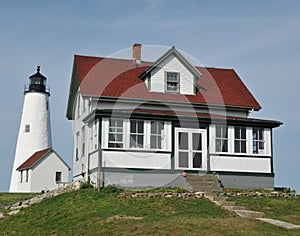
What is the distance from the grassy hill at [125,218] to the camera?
16.4 meters

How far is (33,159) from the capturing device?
152 ft

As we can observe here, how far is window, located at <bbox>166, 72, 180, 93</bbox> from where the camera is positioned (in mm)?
29837

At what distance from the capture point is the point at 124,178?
25.0 metres

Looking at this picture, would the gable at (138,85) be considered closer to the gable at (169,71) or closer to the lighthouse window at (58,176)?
the gable at (169,71)

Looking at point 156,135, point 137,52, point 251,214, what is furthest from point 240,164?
point 137,52

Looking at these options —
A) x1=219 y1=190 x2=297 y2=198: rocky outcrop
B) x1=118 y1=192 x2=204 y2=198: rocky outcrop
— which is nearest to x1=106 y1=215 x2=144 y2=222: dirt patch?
x1=118 y1=192 x2=204 y2=198: rocky outcrop

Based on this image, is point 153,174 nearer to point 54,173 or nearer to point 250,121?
point 250,121

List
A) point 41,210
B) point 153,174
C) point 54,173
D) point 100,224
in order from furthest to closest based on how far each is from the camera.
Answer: point 54,173 → point 153,174 → point 41,210 → point 100,224

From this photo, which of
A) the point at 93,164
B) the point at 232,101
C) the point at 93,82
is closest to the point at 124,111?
the point at 93,164

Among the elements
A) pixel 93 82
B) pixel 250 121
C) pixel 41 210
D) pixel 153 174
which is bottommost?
pixel 41 210

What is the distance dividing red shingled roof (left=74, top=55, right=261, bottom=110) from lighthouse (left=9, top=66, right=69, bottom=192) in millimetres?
16369

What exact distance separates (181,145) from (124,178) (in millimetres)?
3371

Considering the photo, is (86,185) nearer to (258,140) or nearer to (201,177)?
(201,177)

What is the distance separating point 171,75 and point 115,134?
612cm
